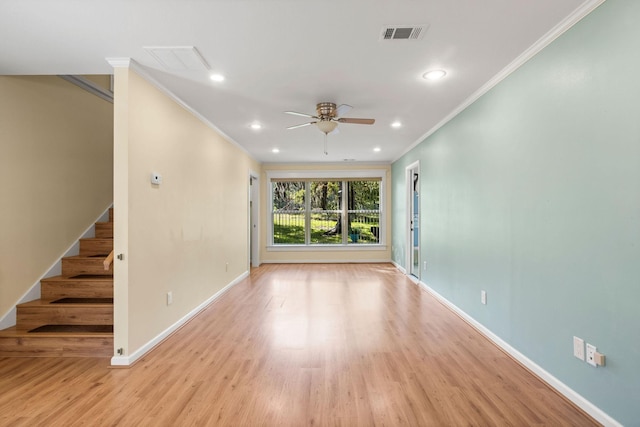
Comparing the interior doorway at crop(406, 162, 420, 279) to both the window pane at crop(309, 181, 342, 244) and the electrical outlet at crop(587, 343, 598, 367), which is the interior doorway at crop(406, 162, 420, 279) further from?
the electrical outlet at crop(587, 343, 598, 367)

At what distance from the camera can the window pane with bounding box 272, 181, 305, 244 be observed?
8062 millimetres

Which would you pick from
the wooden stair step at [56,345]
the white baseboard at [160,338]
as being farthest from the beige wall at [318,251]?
the wooden stair step at [56,345]

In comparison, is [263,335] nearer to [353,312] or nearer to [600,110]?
[353,312]

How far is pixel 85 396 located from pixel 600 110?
12.0ft

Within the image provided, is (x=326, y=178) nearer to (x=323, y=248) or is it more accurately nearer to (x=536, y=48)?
(x=323, y=248)

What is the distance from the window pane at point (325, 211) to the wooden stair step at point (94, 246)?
4.95 m

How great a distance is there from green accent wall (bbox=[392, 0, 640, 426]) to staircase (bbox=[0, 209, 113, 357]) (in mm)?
3451

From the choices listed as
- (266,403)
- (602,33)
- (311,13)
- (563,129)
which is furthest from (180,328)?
(602,33)

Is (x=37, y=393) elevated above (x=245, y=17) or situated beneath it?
situated beneath

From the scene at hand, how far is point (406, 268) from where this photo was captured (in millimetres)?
6398

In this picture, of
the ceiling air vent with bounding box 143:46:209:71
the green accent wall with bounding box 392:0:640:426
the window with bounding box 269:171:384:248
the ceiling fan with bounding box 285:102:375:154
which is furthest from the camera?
the window with bounding box 269:171:384:248

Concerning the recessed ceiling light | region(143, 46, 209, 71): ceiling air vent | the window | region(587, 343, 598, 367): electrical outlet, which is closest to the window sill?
the window

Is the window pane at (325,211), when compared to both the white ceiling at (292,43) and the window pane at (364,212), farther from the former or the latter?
the white ceiling at (292,43)

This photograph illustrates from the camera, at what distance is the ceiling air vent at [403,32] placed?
2093 mm
